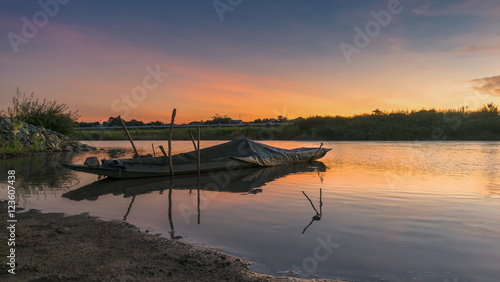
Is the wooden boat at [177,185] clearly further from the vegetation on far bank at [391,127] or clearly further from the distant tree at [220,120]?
the distant tree at [220,120]

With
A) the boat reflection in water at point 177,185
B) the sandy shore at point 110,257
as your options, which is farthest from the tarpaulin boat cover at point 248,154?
the sandy shore at point 110,257

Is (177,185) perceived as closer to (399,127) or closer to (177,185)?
(177,185)

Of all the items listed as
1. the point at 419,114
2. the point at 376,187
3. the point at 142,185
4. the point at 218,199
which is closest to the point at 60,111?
the point at 142,185

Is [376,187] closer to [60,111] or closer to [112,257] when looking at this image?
[112,257]

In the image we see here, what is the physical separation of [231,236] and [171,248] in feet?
3.60

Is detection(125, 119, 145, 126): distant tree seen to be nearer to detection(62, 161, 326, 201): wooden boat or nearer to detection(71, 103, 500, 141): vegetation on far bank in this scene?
detection(71, 103, 500, 141): vegetation on far bank

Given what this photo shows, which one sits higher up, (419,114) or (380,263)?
(419,114)

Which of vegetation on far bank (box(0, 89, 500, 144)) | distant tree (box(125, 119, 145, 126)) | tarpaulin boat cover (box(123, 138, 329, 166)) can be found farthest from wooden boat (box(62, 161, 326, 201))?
distant tree (box(125, 119, 145, 126))

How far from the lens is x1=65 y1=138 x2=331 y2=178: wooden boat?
1206 centimetres

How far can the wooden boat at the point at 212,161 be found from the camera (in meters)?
12.1

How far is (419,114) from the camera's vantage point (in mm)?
48594

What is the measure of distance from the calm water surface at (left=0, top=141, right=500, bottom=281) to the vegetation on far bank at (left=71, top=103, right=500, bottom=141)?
35348mm

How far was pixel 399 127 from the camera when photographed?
46469 mm

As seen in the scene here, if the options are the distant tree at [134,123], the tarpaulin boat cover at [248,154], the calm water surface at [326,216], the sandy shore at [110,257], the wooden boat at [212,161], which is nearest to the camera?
the sandy shore at [110,257]
